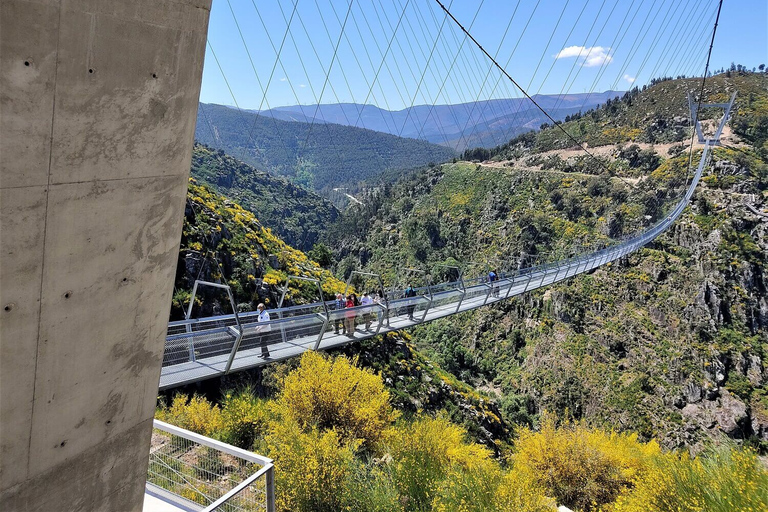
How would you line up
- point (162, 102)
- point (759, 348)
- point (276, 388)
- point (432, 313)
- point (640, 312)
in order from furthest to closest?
1. point (640, 312)
2. point (759, 348)
3. point (276, 388)
4. point (432, 313)
5. point (162, 102)

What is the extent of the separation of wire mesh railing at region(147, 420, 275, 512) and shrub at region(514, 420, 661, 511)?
20.4 ft

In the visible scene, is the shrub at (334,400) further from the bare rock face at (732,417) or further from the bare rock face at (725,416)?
the bare rock face at (732,417)

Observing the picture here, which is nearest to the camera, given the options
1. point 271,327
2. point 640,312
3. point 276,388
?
point 271,327

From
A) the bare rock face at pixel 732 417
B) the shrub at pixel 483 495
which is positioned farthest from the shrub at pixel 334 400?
the bare rock face at pixel 732 417

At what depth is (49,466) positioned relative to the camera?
1.78 metres

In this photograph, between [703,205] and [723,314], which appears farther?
[703,205]

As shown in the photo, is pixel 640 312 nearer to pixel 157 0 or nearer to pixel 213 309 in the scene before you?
pixel 213 309

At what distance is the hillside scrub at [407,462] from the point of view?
5832mm

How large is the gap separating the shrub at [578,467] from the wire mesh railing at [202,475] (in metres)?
6.23

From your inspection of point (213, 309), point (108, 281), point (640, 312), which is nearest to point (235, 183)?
point (640, 312)

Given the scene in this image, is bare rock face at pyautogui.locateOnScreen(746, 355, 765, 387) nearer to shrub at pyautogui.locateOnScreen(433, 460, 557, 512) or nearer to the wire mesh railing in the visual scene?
shrub at pyautogui.locateOnScreen(433, 460, 557, 512)

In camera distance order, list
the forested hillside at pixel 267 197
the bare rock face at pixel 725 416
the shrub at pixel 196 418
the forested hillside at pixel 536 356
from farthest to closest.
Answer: the forested hillside at pixel 267 197 < the bare rock face at pixel 725 416 < the shrub at pixel 196 418 < the forested hillside at pixel 536 356

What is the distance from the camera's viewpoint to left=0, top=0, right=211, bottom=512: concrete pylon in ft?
4.47

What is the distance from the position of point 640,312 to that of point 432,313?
73.6ft
